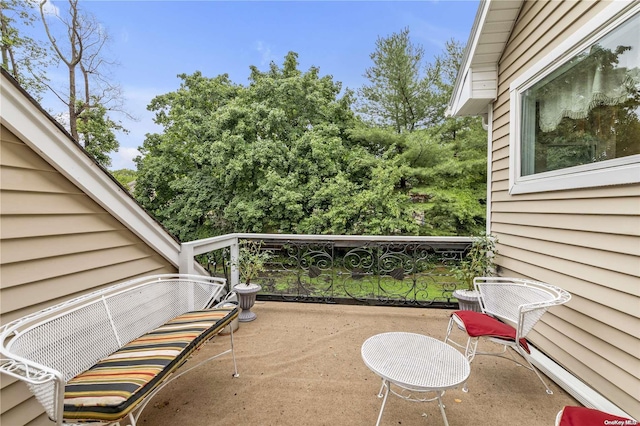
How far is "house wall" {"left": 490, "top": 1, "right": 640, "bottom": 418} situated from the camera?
1815 millimetres

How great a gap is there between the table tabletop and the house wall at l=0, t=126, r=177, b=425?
77.4 inches

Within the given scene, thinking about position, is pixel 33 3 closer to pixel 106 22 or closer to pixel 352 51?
pixel 106 22

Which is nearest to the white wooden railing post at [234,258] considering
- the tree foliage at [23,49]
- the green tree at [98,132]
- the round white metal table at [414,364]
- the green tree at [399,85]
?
the round white metal table at [414,364]

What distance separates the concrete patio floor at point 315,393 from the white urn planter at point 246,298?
1.16 ft

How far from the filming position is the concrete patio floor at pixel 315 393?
6.45 ft

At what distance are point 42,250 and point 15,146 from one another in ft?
2.02

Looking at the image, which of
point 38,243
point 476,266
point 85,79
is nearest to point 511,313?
point 476,266

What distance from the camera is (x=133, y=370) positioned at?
5.23ft

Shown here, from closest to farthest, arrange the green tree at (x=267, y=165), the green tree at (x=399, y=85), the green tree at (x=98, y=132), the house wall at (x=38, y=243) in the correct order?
the house wall at (x=38, y=243) < the green tree at (x=267, y=165) < the green tree at (x=399, y=85) < the green tree at (x=98, y=132)

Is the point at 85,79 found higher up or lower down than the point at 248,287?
higher up

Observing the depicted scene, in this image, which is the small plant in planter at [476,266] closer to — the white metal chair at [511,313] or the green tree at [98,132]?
the white metal chair at [511,313]

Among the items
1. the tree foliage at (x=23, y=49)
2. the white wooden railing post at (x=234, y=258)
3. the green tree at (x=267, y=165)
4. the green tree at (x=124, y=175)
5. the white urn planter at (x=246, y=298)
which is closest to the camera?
the white urn planter at (x=246, y=298)

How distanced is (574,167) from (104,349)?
12.0 ft

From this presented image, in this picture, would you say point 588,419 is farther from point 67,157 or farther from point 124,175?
point 124,175
